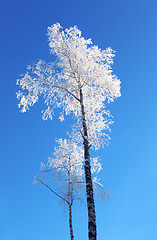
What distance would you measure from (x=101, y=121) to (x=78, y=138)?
1.46 m

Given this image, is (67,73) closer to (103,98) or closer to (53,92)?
(53,92)

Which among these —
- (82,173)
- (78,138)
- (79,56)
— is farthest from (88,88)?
(82,173)

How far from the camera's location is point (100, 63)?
40.0ft

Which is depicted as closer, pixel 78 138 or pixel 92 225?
pixel 92 225

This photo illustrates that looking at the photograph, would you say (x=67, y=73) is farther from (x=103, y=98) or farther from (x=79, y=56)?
(x=103, y=98)

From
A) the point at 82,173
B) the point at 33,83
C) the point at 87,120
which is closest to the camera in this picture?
the point at 87,120

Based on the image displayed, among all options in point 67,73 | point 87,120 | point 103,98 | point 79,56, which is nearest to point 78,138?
point 87,120

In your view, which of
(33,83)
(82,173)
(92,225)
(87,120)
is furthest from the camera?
(82,173)

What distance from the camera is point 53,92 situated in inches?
480

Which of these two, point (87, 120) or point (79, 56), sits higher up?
point (79, 56)

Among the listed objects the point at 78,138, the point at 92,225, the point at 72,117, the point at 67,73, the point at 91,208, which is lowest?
the point at 92,225

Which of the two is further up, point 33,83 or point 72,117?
point 33,83

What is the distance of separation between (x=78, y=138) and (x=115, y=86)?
11.3ft

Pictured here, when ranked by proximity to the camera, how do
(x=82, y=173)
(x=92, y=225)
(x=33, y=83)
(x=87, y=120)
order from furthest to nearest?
(x=82, y=173) → (x=33, y=83) → (x=87, y=120) → (x=92, y=225)
